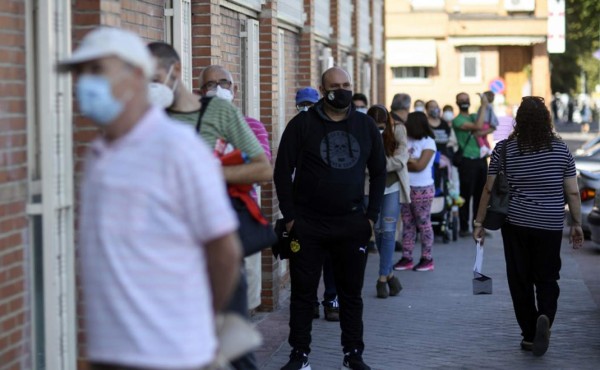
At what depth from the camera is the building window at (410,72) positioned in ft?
183

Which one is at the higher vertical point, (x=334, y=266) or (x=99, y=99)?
(x=99, y=99)

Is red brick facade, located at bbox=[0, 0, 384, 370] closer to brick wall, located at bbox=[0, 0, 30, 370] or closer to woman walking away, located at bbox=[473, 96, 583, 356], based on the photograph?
brick wall, located at bbox=[0, 0, 30, 370]

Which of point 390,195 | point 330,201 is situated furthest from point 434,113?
point 330,201

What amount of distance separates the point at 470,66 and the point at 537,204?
154 feet

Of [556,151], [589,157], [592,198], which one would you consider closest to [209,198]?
[556,151]

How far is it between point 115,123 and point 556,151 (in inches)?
214

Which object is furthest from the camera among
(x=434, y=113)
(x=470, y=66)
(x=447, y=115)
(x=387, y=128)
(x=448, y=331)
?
(x=470, y=66)

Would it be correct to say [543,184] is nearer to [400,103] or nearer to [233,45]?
[233,45]

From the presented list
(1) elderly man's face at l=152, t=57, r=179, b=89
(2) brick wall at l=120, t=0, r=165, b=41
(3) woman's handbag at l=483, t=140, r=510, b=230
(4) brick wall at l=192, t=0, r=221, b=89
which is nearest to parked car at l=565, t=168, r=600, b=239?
(3) woman's handbag at l=483, t=140, r=510, b=230

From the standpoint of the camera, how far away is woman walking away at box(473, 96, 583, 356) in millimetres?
8633

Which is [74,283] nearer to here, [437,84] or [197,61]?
[197,61]

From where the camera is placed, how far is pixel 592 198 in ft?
53.7

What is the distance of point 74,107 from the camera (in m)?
6.62

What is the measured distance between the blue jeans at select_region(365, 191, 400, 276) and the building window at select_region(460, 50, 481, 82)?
43.1 meters
